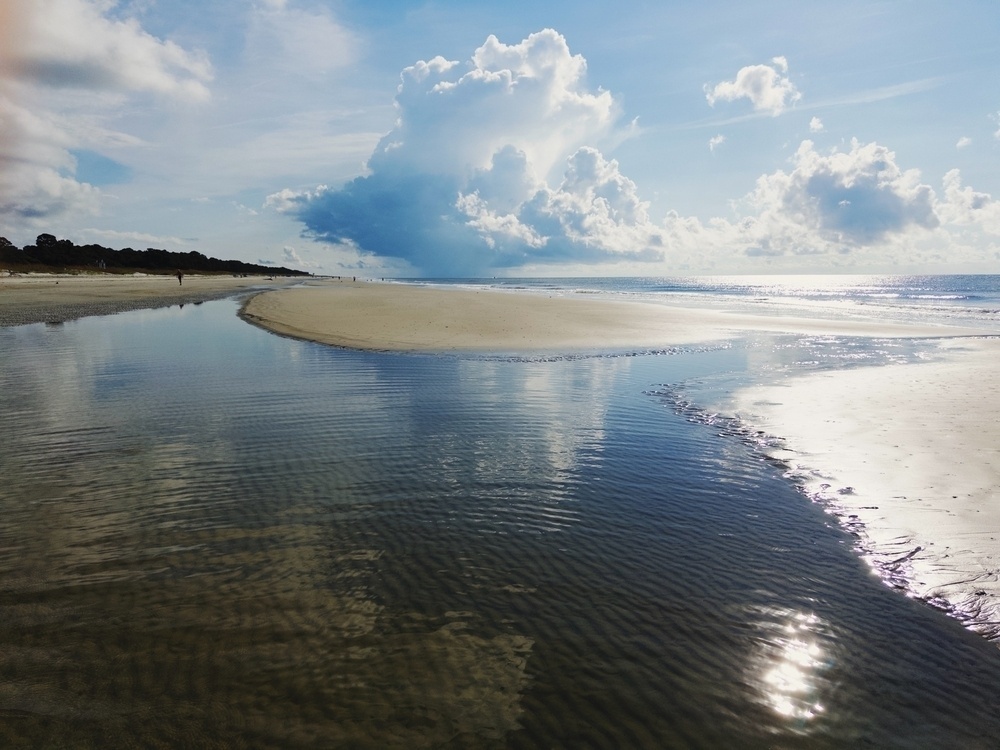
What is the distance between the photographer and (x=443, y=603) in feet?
19.6

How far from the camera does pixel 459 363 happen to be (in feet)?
72.3

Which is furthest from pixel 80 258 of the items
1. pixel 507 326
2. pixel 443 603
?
pixel 443 603

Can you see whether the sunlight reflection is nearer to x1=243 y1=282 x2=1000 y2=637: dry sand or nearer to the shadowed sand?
x1=243 y1=282 x2=1000 y2=637: dry sand

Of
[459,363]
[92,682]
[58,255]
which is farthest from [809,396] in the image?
[58,255]

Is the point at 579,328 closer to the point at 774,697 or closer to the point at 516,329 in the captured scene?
the point at 516,329

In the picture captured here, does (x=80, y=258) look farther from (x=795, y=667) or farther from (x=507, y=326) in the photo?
(x=795, y=667)

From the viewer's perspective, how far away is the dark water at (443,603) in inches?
175

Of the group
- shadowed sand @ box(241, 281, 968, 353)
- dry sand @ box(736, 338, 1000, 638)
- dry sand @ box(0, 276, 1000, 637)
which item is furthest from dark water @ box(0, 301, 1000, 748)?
shadowed sand @ box(241, 281, 968, 353)

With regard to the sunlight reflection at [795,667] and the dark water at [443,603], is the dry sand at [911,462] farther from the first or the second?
the sunlight reflection at [795,667]

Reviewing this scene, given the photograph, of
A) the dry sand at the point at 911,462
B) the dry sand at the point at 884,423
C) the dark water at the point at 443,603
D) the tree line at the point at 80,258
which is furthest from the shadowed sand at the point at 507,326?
the tree line at the point at 80,258

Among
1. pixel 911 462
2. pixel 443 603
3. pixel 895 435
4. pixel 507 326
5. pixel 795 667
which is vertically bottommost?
pixel 795 667

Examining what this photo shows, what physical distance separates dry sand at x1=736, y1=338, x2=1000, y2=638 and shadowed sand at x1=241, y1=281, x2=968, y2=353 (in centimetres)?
1177

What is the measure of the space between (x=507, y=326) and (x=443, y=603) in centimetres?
2853

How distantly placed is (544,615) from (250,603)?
301 cm
